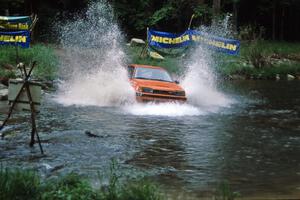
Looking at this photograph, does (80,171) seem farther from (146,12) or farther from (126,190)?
(146,12)

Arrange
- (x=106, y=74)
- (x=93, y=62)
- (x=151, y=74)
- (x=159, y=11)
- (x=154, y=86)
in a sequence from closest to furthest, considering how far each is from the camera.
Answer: (x=154, y=86)
(x=151, y=74)
(x=106, y=74)
(x=93, y=62)
(x=159, y=11)

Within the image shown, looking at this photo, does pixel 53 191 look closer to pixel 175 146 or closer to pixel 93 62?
pixel 175 146

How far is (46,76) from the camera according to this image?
952 inches

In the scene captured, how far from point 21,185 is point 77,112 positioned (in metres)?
10.2

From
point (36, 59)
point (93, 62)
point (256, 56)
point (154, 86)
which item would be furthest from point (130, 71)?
point (256, 56)

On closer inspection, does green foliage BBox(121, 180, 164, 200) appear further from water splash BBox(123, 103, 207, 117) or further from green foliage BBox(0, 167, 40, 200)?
water splash BBox(123, 103, 207, 117)

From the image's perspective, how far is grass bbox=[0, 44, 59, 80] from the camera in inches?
951

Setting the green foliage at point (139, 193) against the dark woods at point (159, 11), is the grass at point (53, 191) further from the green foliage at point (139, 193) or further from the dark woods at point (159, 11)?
the dark woods at point (159, 11)

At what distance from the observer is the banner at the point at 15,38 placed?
87.6ft

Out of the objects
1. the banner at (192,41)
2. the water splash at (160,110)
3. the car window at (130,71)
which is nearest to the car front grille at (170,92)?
the water splash at (160,110)

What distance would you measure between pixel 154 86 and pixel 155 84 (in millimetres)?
324

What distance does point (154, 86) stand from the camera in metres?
16.9

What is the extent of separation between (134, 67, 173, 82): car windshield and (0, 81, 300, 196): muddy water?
147 cm

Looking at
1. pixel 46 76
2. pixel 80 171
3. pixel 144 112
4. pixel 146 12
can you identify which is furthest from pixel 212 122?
pixel 146 12
